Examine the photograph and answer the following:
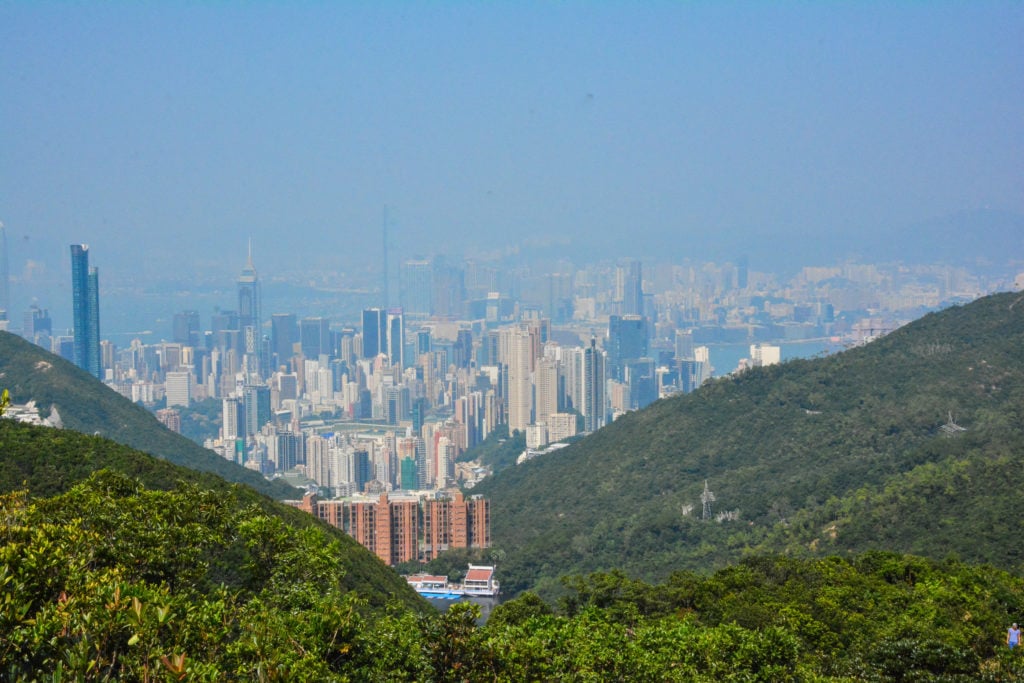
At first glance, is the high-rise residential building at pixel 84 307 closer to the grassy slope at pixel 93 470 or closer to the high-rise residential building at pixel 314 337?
the high-rise residential building at pixel 314 337

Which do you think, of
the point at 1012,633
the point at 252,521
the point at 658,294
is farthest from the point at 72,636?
the point at 658,294

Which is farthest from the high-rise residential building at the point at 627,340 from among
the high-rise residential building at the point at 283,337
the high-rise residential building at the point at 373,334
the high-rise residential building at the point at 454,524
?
the high-rise residential building at the point at 454,524

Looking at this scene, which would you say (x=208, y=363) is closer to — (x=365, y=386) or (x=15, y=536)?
Result: (x=365, y=386)

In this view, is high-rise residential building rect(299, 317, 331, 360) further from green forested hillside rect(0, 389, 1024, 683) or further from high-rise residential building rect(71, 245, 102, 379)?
green forested hillside rect(0, 389, 1024, 683)

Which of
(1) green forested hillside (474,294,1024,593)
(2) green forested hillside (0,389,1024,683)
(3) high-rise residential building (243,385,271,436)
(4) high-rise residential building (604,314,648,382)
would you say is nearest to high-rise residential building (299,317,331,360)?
(3) high-rise residential building (243,385,271,436)

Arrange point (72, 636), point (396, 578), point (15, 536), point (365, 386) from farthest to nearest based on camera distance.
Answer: point (365, 386), point (396, 578), point (15, 536), point (72, 636)
